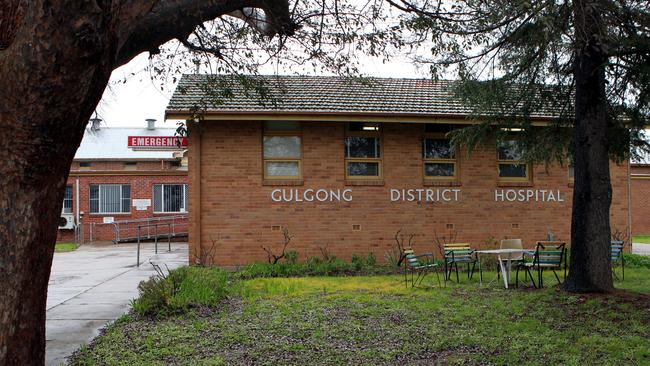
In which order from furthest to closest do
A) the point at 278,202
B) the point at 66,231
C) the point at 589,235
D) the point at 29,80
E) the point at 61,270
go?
the point at 66,231
the point at 61,270
the point at 278,202
the point at 589,235
the point at 29,80

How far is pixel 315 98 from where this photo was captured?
15.4 metres

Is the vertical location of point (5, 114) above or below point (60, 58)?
below

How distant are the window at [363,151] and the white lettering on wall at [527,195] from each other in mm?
3235

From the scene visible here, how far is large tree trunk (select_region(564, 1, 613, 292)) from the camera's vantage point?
9375 millimetres

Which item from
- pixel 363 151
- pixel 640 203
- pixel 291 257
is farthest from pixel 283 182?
pixel 640 203

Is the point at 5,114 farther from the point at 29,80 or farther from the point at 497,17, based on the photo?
the point at 497,17

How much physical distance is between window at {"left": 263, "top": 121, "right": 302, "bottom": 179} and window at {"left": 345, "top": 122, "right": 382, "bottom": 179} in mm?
→ 1256

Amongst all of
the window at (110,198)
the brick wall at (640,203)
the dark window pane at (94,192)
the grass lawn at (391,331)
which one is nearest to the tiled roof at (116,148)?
the dark window pane at (94,192)

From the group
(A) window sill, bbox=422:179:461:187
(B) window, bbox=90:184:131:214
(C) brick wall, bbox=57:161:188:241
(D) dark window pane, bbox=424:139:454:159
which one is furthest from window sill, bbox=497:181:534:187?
→ (B) window, bbox=90:184:131:214

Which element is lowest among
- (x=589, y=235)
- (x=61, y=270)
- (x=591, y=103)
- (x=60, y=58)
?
(x=61, y=270)

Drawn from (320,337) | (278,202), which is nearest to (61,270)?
(278,202)

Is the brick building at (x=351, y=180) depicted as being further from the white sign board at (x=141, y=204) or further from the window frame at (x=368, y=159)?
the white sign board at (x=141, y=204)

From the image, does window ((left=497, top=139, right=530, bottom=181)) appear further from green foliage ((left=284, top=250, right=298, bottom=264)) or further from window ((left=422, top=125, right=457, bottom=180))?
green foliage ((left=284, top=250, right=298, bottom=264))

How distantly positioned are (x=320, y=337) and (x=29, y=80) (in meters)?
4.56
